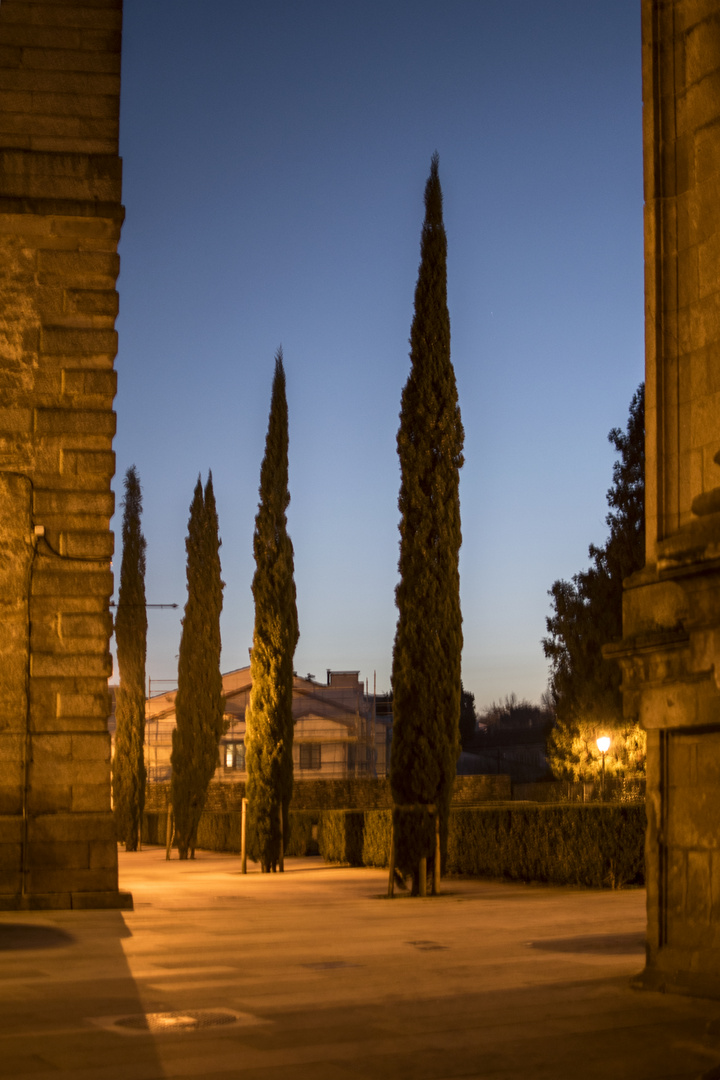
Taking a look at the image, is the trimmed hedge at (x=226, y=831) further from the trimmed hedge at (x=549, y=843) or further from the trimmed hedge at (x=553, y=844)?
the trimmed hedge at (x=553, y=844)

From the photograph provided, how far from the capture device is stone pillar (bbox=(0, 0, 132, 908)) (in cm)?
1284

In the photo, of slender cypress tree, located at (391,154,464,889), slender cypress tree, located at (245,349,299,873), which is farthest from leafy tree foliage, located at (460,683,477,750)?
slender cypress tree, located at (391,154,464,889)

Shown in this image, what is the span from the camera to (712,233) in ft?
24.6

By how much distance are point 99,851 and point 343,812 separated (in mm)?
10751

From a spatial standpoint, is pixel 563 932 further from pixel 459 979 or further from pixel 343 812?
pixel 343 812

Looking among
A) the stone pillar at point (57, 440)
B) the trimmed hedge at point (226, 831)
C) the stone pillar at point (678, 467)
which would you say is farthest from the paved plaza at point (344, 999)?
the trimmed hedge at point (226, 831)

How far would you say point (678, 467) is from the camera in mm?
7594

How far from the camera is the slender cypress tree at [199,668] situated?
30328mm

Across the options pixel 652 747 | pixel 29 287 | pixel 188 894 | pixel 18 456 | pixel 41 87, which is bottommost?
pixel 188 894

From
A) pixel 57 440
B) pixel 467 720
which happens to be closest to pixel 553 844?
pixel 57 440

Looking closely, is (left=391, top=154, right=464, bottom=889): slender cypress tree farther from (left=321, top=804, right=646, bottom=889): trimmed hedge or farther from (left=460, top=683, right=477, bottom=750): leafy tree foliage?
(left=460, top=683, right=477, bottom=750): leafy tree foliage

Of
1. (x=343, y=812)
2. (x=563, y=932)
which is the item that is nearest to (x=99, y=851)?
(x=563, y=932)

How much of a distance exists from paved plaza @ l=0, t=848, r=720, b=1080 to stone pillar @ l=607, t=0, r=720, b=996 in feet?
2.16

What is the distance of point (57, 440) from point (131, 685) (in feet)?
76.4
